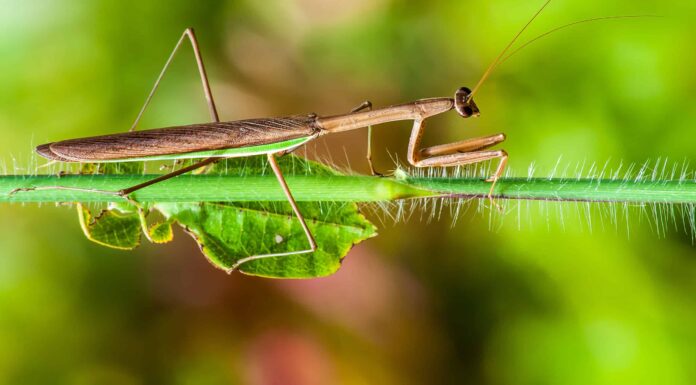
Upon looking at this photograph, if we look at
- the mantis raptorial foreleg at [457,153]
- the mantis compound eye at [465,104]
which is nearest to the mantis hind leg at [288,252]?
the mantis raptorial foreleg at [457,153]

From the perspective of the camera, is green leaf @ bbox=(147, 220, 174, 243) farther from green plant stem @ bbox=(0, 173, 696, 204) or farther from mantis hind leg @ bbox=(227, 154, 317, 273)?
mantis hind leg @ bbox=(227, 154, 317, 273)

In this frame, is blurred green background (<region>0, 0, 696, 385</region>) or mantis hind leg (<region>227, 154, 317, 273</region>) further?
blurred green background (<region>0, 0, 696, 385</region>)

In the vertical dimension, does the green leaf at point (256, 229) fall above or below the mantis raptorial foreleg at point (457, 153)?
below

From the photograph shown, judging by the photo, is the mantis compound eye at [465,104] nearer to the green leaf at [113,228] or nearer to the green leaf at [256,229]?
the green leaf at [256,229]

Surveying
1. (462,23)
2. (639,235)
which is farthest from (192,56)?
(639,235)

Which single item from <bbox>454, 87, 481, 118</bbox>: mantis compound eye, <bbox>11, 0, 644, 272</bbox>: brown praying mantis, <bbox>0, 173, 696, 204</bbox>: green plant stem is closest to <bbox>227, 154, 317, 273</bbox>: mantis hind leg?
<bbox>11, 0, 644, 272</bbox>: brown praying mantis

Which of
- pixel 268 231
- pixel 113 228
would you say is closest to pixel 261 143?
pixel 268 231
